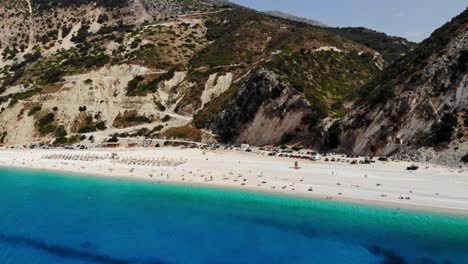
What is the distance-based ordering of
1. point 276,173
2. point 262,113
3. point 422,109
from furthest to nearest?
point 262,113 → point 422,109 → point 276,173

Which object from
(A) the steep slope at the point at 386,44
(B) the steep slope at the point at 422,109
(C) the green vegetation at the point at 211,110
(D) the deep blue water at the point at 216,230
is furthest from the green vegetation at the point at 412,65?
(A) the steep slope at the point at 386,44

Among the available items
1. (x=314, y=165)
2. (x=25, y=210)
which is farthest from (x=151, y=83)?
(x=25, y=210)

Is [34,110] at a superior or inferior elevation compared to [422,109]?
inferior

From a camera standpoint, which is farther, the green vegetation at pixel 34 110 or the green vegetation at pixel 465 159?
the green vegetation at pixel 34 110

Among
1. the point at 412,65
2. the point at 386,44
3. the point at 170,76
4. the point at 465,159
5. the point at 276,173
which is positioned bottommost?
the point at 276,173

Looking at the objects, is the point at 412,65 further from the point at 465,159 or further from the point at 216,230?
the point at 216,230

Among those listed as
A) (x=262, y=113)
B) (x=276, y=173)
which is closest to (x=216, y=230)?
(x=276, y=173)

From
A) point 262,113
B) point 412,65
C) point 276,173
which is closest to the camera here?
point 276,173

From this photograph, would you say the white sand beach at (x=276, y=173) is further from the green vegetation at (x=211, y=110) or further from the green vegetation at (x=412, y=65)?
the green vegetation at (x=211, y=110)
